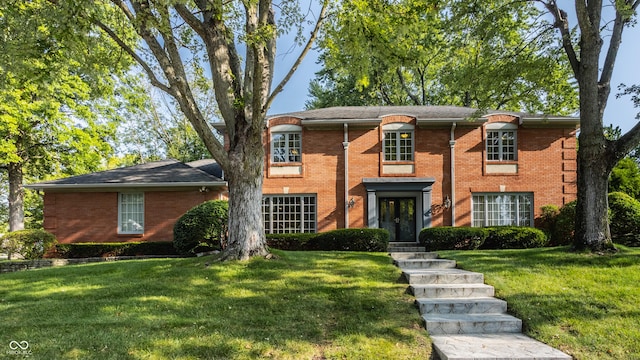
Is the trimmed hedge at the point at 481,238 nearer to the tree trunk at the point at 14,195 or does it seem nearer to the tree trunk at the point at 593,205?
the tree trunk at the point at 593,205

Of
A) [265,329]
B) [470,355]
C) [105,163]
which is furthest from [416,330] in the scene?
[105,163]

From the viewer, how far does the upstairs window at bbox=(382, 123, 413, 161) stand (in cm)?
1570

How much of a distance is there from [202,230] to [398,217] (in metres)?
7.96

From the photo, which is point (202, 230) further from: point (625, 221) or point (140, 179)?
point (625, 221)

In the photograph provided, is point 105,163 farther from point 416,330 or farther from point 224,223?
point 416,330

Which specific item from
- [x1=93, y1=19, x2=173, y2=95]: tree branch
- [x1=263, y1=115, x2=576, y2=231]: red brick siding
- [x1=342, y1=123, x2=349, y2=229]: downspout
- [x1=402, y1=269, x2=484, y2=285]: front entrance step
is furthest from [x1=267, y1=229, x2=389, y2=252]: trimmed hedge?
[x1=93, y1=19, x2=173, y2=95]: tree branch

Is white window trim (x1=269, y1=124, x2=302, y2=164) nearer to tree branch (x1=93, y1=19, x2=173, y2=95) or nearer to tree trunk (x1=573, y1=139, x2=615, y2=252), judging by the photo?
tree branch (x1=93, y1=19, x2=173, y2=95)

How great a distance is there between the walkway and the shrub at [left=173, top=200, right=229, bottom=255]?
24.5 feet

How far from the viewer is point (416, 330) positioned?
5.55 m

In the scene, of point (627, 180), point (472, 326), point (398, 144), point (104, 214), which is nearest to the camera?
point (472, 326)

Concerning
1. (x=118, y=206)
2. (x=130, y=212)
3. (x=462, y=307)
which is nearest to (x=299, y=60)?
(x=462, y=307)

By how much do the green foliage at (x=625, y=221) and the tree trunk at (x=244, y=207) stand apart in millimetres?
12123

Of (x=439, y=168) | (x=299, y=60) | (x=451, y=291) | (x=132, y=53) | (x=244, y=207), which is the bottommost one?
(x=451, y=291)

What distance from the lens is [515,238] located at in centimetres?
1328
